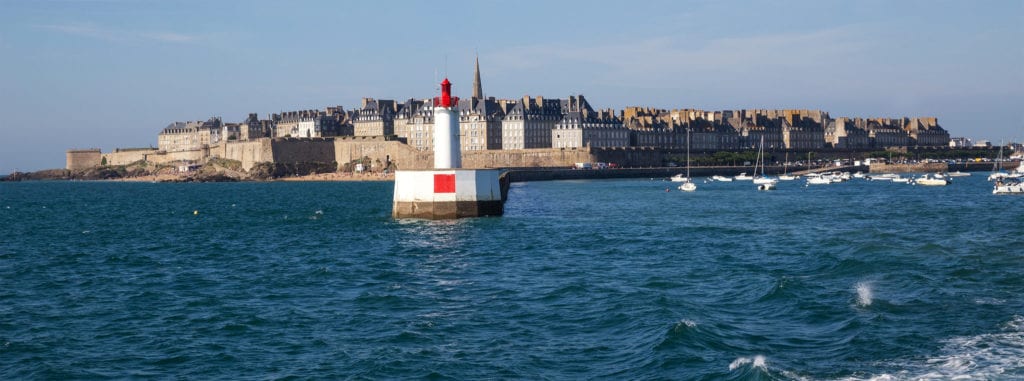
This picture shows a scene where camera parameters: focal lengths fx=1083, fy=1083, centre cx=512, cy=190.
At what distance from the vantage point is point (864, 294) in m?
19.8

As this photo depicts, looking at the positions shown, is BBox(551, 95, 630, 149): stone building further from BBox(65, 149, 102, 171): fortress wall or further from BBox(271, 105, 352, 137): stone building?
BBox(65, 149, 102, 171): fortress wall

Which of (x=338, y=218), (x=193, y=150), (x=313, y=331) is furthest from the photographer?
(x=193, y=150)

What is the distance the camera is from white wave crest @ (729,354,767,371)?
13965 millimetres

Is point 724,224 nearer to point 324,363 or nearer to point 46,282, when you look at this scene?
point 46,282

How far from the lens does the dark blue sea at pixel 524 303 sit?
1461 centimetres

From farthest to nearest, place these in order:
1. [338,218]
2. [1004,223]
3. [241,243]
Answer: [338,218], [1004,223], [241,243]

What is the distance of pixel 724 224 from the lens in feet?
130

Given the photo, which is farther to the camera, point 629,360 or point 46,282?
point 46,282

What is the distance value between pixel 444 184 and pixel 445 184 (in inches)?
1.4

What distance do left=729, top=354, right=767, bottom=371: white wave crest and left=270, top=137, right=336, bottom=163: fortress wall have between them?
114 m

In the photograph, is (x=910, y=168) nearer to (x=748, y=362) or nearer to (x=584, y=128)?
(x=584, y=128)

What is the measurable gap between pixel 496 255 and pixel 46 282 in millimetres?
10651

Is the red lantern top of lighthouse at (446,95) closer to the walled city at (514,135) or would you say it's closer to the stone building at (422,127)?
the walled city at (514,135)

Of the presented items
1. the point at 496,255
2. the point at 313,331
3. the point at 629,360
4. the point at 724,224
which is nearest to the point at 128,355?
the point at 313,331
